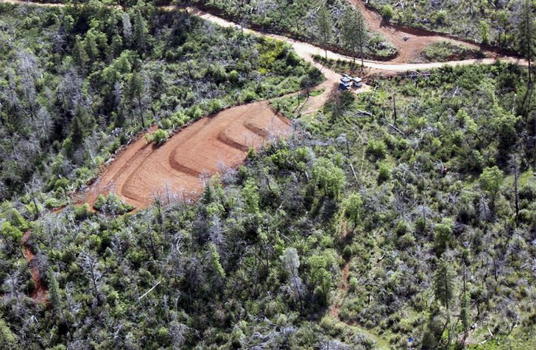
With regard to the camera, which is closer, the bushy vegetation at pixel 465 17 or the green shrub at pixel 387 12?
the bushy vegetation at pixel 465 17

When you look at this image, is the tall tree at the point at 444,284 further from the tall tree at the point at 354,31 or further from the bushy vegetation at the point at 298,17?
the bushy vegetation at the point at 298,17

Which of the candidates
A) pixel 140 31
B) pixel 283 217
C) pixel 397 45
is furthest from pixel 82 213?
pixel 397 45

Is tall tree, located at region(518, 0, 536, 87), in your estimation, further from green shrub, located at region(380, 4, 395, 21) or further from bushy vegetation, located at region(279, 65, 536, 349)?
green shrub, located at region(380, 4, 395, 21)

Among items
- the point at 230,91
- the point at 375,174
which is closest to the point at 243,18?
the point at 230,91

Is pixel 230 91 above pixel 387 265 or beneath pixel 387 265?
above

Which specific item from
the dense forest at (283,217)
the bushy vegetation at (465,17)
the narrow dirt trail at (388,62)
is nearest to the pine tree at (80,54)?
the dense forest at (283,217)

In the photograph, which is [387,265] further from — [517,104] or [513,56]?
[513,56]

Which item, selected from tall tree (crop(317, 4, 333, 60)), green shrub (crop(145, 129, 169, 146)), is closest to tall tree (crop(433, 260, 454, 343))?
green shrub (crop(145, 129, 169, 146))
